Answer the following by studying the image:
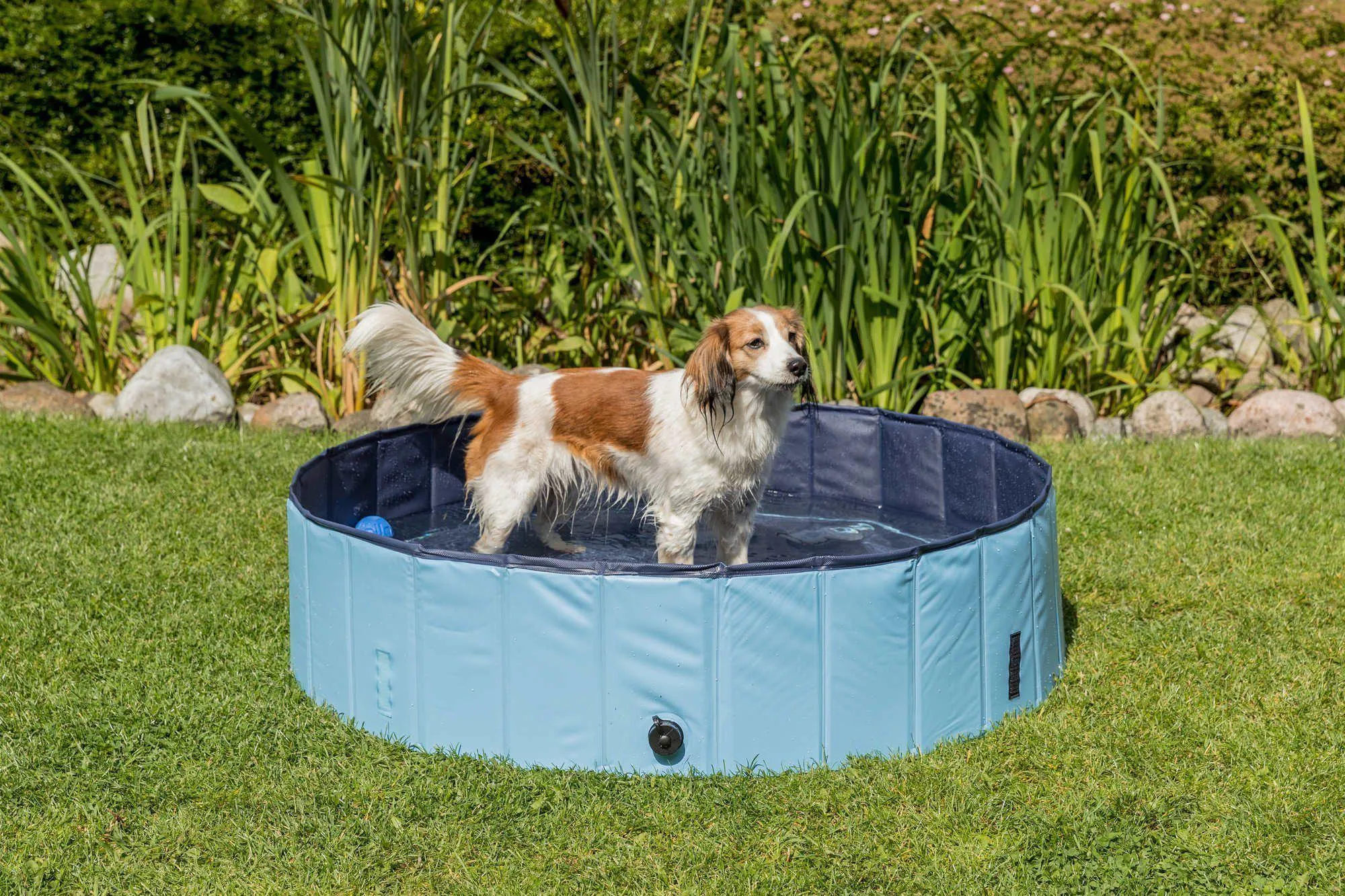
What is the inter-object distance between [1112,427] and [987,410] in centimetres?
91

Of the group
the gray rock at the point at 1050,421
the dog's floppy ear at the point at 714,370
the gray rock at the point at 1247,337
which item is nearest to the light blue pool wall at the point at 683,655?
the dog's floppy ear at the point at 714,370

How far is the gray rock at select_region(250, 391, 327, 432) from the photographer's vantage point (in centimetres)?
787

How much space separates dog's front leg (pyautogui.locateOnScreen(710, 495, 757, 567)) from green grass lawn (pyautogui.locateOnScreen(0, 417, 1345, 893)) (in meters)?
1.33

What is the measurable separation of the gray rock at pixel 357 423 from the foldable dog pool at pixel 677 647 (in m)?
3.00

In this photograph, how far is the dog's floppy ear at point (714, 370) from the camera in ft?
16.7

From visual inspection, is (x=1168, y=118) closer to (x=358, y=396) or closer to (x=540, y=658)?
(x=358, y=396)

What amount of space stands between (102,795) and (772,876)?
6.52ft

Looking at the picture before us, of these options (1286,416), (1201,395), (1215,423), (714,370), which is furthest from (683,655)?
(1201,395)

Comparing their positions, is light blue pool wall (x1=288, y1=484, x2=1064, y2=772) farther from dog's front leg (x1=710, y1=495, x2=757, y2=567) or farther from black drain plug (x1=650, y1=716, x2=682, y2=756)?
dog's front leg (x1=710, y1=495, x2=757, y2=567)

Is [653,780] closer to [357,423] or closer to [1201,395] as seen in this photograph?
[357,423]

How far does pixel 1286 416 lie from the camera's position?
7.96 metres

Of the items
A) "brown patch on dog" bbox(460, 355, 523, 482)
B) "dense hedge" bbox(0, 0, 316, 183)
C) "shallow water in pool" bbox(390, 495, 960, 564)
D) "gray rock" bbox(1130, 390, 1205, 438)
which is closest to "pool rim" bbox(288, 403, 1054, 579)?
"brown patch on dog" bbox(460, 355, 523, 482)

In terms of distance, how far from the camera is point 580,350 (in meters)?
8.39

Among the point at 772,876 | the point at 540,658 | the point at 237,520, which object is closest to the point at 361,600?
the point at 540,658
